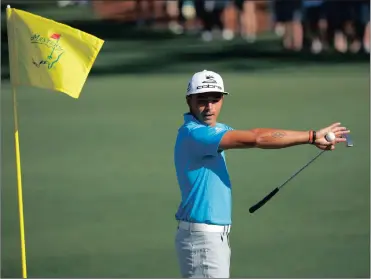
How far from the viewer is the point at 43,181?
13398 mm

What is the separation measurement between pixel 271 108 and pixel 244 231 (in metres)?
6.96

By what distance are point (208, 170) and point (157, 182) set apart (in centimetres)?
662

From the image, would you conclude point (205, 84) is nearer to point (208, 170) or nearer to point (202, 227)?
point (208, 170)

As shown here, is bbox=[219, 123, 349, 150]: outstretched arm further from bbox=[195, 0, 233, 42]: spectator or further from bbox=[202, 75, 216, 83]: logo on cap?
bbox=[195, 0, 233, 42]: spectator

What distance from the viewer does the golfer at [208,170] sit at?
6.60 meters

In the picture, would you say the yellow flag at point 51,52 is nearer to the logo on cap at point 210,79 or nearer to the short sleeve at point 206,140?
the logo on cap at point 210,79

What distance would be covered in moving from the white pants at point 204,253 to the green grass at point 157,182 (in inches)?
114

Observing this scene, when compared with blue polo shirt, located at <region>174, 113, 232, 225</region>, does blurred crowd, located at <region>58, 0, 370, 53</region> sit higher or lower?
higher

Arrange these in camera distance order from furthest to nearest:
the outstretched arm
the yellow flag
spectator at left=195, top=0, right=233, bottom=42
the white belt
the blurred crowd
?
spectator at left=195, top=0, right=233, bottom=42 < the blurred crowd < the yellow flag < the white belt < the outstretched arm

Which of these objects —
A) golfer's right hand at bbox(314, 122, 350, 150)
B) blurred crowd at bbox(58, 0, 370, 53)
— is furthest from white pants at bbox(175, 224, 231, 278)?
blurred crowd at bbox(58, 0, 370, 53)

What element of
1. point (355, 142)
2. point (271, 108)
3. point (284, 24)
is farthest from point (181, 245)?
point (284, 24)

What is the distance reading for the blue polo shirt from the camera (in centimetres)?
666

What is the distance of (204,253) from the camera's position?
664cm

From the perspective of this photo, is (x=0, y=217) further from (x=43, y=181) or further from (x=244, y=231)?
(x=244, y=231)
